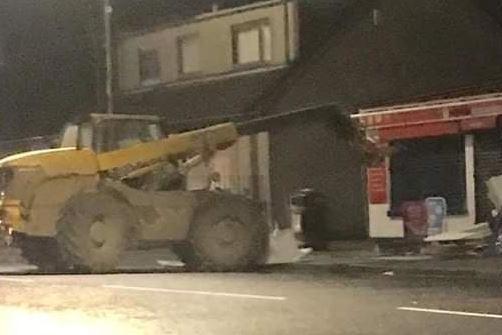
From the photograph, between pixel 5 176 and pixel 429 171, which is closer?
pixel 5 176

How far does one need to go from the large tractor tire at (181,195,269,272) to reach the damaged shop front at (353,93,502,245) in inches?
184

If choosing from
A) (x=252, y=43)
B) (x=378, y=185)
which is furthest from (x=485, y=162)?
(x=252, y=43)

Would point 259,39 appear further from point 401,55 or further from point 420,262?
point 420,262

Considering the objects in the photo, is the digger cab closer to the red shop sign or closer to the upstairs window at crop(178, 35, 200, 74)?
the red shop sign

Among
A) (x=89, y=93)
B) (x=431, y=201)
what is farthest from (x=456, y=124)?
(x=89, y=93)

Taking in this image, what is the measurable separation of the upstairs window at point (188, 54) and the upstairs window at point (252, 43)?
1.69 meters

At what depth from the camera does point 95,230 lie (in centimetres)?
2309

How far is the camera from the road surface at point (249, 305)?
563 inches

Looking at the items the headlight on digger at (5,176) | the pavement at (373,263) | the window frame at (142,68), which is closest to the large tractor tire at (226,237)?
the pavement at (373,263)

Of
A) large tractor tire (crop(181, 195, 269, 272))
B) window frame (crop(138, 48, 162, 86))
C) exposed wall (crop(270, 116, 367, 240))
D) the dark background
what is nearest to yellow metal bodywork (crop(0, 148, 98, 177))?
large tractor tire (crop(181, 195, 269, 272))

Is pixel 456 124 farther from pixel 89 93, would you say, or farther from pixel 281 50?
pixel 89 93

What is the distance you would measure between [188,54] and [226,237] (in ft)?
53.1

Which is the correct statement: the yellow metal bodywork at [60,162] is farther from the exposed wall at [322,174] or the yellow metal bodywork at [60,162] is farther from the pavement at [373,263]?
the exposed wall at [322,174]

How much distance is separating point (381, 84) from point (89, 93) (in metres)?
15.7
